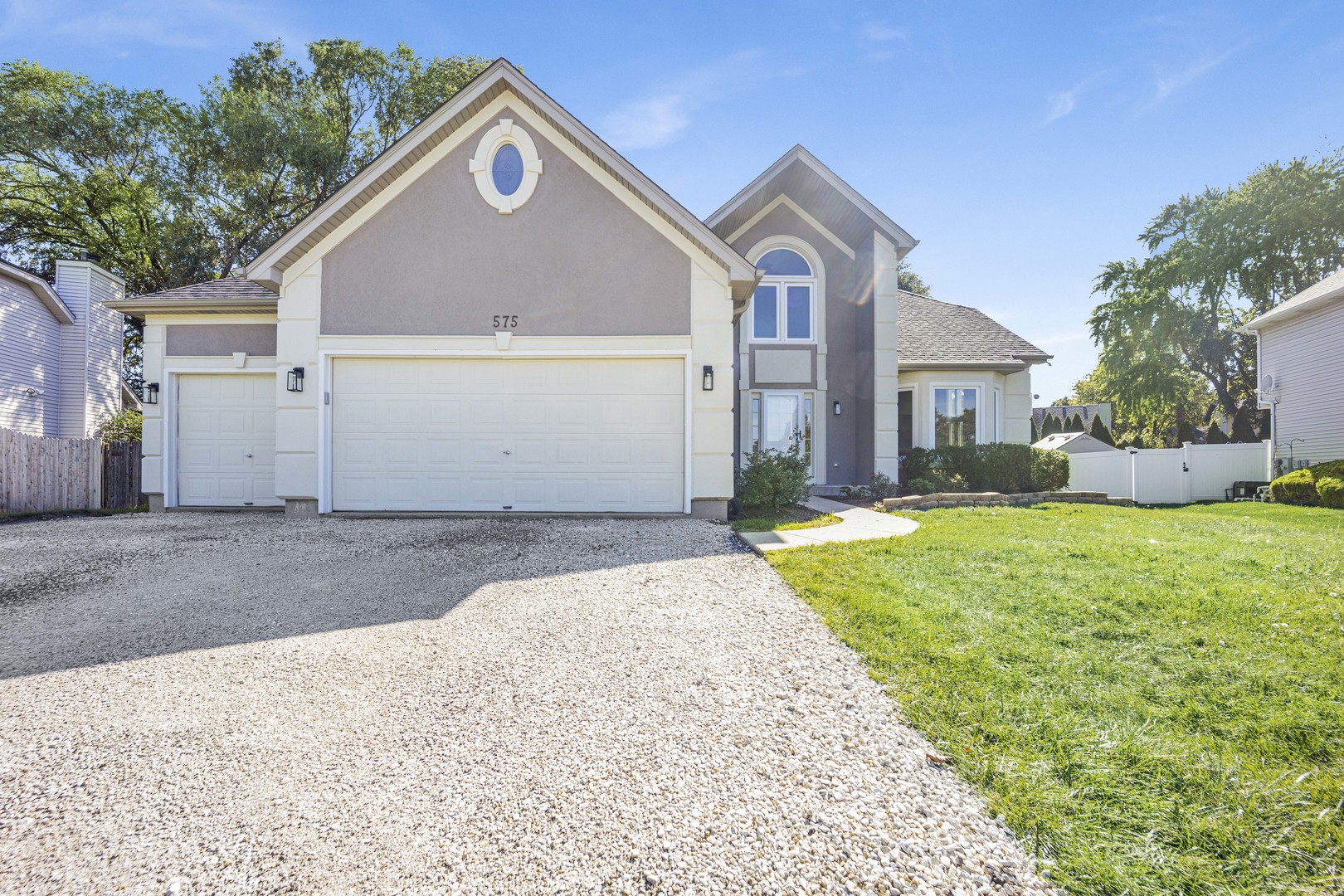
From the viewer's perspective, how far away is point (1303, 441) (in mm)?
15602

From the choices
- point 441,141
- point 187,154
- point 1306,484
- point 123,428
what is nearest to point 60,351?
point 123,428

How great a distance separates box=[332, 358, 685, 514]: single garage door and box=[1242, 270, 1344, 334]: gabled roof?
16.8 metres

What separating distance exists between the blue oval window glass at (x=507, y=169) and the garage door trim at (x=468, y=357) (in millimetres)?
2554

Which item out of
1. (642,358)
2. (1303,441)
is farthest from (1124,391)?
(642,358)

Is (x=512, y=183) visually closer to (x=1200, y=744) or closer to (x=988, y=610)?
(x=988, y=610)

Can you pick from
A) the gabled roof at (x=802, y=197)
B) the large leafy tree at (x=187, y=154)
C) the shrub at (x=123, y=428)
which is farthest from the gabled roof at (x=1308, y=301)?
the shrub at (x=123, y=428)

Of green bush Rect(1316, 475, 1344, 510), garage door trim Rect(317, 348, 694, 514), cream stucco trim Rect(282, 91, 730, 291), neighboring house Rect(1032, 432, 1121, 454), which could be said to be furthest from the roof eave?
green bush Rect(1316, 475, 1344, 510)

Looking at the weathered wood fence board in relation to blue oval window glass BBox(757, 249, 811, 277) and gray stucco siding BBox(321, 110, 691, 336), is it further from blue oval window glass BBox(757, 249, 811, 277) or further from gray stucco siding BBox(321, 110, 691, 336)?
blue oval window glass BBox(757, 249, 811, 277)

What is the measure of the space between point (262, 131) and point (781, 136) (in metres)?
17.5

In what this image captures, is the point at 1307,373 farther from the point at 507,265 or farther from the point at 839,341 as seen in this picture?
the point at 507,265

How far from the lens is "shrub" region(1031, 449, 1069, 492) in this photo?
12797 millimetres

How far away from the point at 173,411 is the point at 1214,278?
3750 cm

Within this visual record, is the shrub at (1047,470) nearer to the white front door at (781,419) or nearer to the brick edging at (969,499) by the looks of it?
the brick edging at (969,499)

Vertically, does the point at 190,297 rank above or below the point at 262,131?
below
